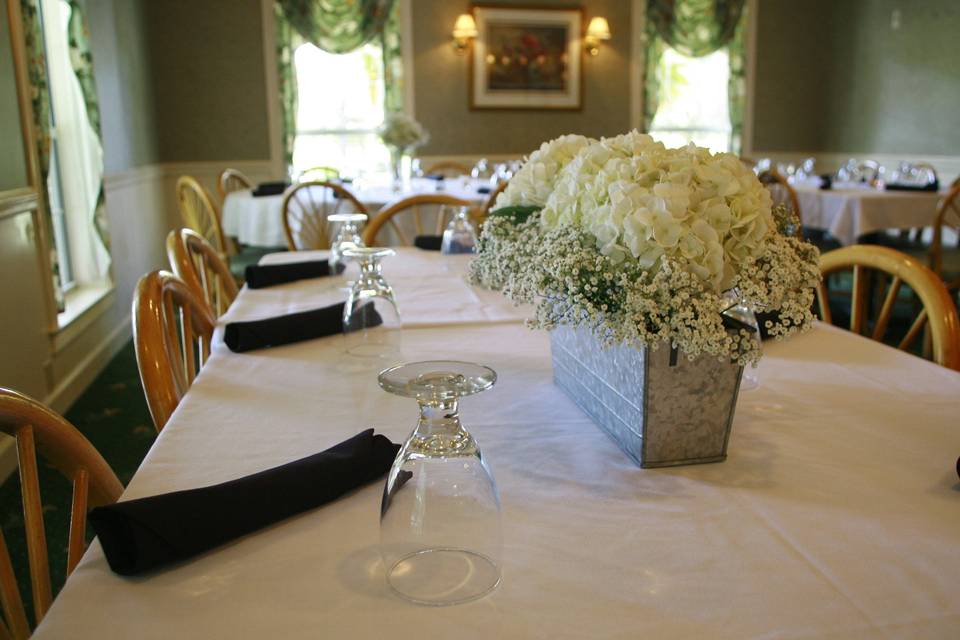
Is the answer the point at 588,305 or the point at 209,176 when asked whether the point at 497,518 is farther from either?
the point at 209,176

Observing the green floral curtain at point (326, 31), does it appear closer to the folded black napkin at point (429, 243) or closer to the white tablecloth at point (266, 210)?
the white tablecloth at point (266, 210)

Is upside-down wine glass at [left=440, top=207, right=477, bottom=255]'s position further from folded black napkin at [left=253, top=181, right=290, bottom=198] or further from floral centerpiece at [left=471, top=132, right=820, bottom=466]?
folded black napkin at [left=253, top=181, right=290, bottom=198]

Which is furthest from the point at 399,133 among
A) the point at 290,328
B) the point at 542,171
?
the point at 542,171

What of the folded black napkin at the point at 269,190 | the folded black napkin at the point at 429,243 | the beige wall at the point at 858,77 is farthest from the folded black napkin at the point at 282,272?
the beige wall at the point at 858,77

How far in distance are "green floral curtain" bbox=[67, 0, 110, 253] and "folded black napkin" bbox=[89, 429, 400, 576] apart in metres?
3.74

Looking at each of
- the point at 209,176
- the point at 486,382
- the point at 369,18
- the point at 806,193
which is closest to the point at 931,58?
the point at 806,193

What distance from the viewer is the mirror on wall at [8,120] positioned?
2904 millimetres

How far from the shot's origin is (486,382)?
28.2 inches

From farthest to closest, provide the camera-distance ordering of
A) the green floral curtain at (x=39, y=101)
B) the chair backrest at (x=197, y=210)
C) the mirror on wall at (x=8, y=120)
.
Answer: the chair backrest at (x=197, y=210) < the green floral curtain at (x=39, y=101) < the mirror on wall at (x=8, y=120)

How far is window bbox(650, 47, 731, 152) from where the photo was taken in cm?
727

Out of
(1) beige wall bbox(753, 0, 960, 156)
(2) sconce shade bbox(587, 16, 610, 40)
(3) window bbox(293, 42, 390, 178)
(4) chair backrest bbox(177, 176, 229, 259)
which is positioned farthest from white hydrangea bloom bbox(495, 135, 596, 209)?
(1) beige wall bbox(753, 0, 960, 156)

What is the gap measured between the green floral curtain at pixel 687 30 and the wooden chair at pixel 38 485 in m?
6.75

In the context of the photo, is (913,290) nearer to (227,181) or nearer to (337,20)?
(227,181)

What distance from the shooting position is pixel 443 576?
27.5 inches
